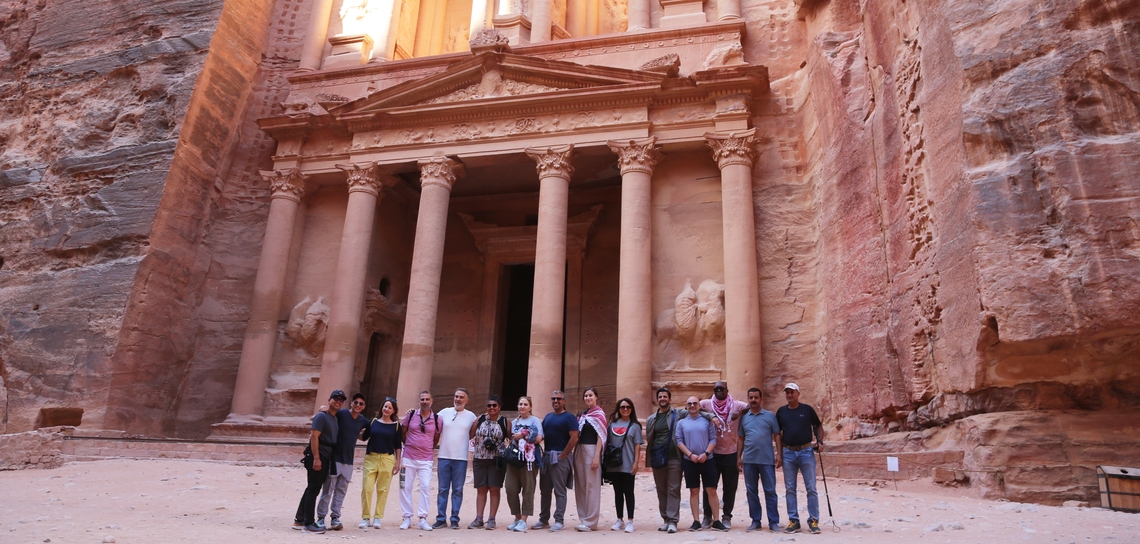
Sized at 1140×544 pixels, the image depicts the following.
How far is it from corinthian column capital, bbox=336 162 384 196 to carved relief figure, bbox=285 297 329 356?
9.51 feet

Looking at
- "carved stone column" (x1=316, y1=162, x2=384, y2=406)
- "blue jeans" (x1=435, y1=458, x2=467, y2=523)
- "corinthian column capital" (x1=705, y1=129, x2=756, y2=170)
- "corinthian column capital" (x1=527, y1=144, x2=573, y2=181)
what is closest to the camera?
"blue jeans" (x1=435, y1=458, x2=467, y2=523)

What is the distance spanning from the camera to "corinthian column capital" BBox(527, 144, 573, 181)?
16.7 meters

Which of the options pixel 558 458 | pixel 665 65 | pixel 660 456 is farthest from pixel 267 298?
pixel 660 456

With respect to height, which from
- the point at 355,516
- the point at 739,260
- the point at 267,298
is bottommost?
the point at 355,516

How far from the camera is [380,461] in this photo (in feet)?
24.5

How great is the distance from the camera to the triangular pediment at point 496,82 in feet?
55.2

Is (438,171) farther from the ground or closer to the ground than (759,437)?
farther from the ground

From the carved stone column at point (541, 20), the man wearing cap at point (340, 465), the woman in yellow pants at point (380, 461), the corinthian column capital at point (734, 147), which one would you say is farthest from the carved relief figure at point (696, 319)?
the man wearing cap at point (340, 465)

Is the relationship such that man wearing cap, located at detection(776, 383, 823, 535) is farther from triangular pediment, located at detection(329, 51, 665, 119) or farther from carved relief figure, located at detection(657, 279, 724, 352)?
triangular pediment, located at detection(329, 51, 665, 119)

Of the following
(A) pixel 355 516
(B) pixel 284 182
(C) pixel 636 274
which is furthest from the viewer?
(B) pixel 284 182

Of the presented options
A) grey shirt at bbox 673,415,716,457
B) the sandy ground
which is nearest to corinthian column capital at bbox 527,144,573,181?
the sandy ground

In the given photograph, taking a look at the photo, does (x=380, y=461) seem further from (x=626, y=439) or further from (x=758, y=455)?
(x=758, y=455)

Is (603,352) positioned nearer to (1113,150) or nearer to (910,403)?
(910,403)

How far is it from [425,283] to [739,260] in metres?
6.67
